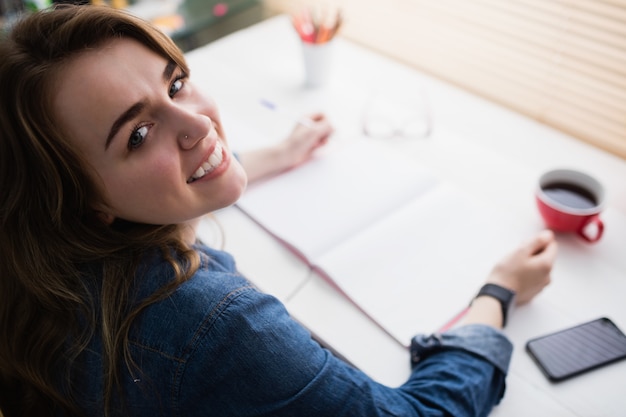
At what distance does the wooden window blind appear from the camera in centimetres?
93

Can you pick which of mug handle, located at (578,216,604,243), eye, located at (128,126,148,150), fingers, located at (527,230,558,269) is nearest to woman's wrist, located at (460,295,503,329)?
fingers, located at (527,230,558,269)

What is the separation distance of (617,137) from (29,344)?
1051 mm

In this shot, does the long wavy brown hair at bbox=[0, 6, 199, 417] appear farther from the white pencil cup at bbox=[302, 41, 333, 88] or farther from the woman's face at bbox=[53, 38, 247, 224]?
the white pencil cup at bbox=[302, 41, 333, 88]

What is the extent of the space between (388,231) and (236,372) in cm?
37

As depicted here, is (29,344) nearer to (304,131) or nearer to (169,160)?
(169,160)

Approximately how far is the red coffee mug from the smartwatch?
0.17 metres

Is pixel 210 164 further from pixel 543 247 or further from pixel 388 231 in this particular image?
pixel 543 247

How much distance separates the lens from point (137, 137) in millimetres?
600

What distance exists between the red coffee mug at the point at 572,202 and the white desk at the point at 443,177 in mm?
30

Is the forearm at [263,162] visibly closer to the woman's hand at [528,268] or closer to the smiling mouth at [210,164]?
the smiling mouth at [210,164]

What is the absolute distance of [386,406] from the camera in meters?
0.59

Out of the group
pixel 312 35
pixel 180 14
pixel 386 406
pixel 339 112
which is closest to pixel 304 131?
pixel 339 112

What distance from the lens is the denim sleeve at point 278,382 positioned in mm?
559

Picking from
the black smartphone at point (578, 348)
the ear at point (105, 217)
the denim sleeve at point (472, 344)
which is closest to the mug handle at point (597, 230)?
the black smartphone at point (578, 348)
